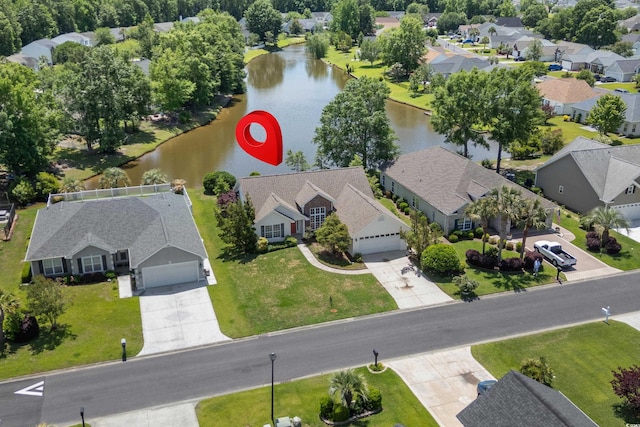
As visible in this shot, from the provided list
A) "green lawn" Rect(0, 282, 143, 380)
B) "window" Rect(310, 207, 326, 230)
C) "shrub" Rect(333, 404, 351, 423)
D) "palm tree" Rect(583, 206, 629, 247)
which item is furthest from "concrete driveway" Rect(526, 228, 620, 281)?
"green lawn" Rect(0, 282, 143, 380)

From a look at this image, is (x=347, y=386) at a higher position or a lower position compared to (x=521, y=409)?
lower

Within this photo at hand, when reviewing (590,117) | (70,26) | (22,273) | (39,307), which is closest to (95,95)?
(22,273)

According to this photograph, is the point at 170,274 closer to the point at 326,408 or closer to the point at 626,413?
the point at 326,408

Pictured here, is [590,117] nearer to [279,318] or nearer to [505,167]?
[505,167]

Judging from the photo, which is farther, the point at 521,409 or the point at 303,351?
the point at 303,351

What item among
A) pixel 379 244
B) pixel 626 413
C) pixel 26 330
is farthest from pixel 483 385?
pixel 26 330

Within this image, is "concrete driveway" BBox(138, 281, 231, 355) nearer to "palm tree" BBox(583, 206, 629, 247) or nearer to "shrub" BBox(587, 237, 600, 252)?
"shrub" BBox(587, 237, 600, 252)
